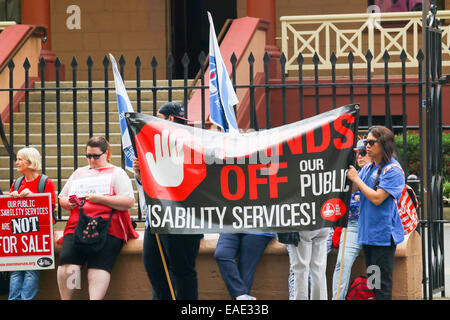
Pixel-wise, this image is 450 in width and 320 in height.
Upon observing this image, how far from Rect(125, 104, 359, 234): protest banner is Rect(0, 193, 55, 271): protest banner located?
106 centimetres

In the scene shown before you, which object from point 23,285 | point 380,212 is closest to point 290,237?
point 380,212

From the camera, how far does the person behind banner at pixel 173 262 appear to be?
7035mm

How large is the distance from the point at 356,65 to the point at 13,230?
27.5 ft

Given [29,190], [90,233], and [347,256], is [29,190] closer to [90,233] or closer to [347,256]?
[90,233]

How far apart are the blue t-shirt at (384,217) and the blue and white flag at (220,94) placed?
1.29 meters

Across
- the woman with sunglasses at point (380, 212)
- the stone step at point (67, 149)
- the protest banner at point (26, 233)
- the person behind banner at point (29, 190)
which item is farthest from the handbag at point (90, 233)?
the stone step at point (67, 149)

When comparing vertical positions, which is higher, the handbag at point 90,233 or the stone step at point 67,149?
the stone step at point 67,149

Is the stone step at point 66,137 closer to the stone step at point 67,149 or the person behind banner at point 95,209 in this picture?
the stone step at point 67,149

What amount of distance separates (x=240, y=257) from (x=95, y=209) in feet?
4.26

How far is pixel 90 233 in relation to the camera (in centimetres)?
721

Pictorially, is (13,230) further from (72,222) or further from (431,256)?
(431,256)
